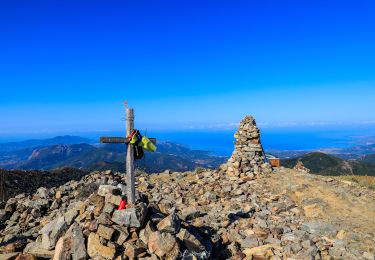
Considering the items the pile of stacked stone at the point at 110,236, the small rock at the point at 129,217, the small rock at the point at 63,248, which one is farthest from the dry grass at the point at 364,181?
the small rock at the point at 63,248

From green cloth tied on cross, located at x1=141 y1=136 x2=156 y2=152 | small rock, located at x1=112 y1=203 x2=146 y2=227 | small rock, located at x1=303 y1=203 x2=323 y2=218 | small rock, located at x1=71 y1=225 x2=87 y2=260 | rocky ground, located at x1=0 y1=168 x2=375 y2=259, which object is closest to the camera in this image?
small rock, located at x1=71 y1=225 x2=87 y2=260

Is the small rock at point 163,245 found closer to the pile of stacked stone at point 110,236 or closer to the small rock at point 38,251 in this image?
the pile of stacked stone at point 110,236

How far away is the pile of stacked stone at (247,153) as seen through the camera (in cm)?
2214

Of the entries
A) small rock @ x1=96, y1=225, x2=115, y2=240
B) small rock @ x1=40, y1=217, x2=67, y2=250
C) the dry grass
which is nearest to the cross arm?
small rock @ x1=96, y1=225, x2=115, y2=240

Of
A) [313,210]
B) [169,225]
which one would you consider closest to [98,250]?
[169,225]

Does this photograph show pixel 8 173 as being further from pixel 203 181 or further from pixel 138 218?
pixel 138 218

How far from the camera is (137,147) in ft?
39.4

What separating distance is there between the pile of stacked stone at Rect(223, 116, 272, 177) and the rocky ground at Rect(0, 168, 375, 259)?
0.81m

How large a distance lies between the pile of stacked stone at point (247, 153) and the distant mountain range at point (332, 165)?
65091 millimetres

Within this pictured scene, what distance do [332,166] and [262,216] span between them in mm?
94610

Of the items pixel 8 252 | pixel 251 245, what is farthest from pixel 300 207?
pixel 8 252

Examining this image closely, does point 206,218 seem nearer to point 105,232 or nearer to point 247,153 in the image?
point 105,232

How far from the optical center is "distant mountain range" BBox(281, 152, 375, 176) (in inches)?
3604

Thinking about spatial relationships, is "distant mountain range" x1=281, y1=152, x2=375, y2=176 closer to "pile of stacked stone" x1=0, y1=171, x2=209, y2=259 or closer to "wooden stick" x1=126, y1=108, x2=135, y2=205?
"wooden stick" x1=126, y1=108, x2=135, y2=205
